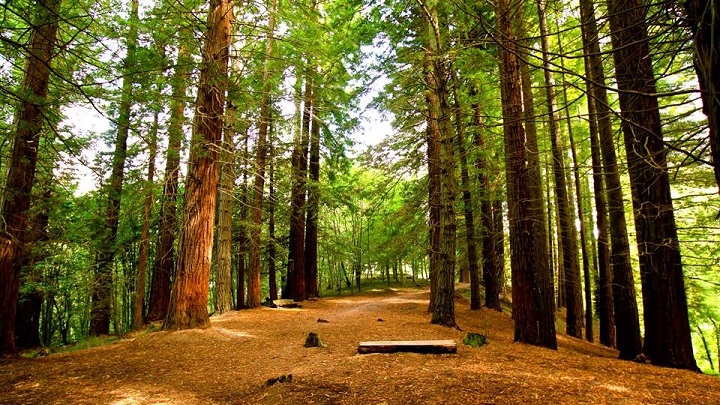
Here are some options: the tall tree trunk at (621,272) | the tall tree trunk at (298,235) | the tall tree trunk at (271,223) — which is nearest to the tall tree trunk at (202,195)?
the tall tree trunk at (271,223)

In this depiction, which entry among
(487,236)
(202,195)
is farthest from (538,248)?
(202,195)

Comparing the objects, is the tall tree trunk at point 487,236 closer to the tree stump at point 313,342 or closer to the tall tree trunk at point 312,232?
the tall tree trunk at point 312,232

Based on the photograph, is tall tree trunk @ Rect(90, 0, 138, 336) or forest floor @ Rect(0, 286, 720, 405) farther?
tall tree trunk @ Rect(90, 0, 138, 336)

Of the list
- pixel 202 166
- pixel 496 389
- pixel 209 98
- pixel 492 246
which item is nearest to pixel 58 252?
pixel 202 166

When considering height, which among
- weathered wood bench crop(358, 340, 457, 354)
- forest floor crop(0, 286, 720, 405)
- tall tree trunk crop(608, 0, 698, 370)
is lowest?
forest floor crop(0, 286, 720, 405)

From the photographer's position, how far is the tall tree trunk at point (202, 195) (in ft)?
A: 22.5

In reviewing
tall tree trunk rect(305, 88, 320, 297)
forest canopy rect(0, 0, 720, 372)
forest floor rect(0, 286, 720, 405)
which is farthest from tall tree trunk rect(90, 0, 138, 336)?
tall tree trunk rect(305, 88, 320, 297)

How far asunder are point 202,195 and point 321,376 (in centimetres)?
461

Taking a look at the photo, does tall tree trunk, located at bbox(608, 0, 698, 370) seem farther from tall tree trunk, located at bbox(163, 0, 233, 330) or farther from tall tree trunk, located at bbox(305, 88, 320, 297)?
tall tree trunk, located at bbox(305, 88, 320, 297)

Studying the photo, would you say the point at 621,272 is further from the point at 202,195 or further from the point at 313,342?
the point at 202,195

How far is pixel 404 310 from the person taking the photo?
39.3 ft

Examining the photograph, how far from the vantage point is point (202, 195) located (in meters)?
7.26

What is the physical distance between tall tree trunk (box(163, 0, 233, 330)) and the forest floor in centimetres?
55

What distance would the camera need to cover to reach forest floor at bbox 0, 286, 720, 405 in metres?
3.69
